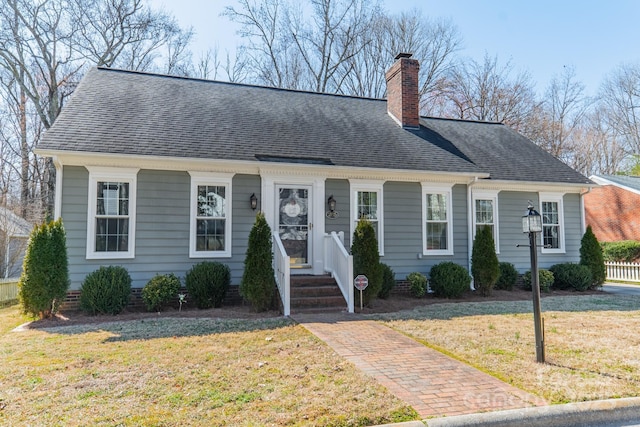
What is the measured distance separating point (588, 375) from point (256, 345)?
3945mm

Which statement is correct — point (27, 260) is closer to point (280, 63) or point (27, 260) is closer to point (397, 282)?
point (397, 282)

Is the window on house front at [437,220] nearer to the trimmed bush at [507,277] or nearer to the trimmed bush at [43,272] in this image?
the trimmed bush at [507,277]

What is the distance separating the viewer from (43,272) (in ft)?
24.0

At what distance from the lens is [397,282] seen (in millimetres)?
10414

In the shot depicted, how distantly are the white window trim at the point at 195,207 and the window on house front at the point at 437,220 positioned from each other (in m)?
4.99

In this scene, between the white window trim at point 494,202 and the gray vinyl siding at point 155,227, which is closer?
the gray vinyl siding at point 155,227

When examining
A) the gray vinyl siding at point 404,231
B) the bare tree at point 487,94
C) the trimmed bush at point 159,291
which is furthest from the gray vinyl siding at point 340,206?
the bare tree at point 487,94

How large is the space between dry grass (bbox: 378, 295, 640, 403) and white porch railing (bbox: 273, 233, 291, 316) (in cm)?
193

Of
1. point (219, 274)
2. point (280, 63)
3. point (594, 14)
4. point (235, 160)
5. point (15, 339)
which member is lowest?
point (15, 339)

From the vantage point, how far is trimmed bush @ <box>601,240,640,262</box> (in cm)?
1917

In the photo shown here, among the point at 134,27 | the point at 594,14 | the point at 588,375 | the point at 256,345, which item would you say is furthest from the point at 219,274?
the point at 134,27

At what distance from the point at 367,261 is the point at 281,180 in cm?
278

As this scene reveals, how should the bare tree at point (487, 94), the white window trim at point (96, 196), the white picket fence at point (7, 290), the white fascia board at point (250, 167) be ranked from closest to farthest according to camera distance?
the white fascia board at point (250, 167)
the white window trim at point (96, 196)
the white picket fence at point (7, 290)
the bare tree at point (487, 94)

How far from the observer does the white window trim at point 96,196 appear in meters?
8.48
